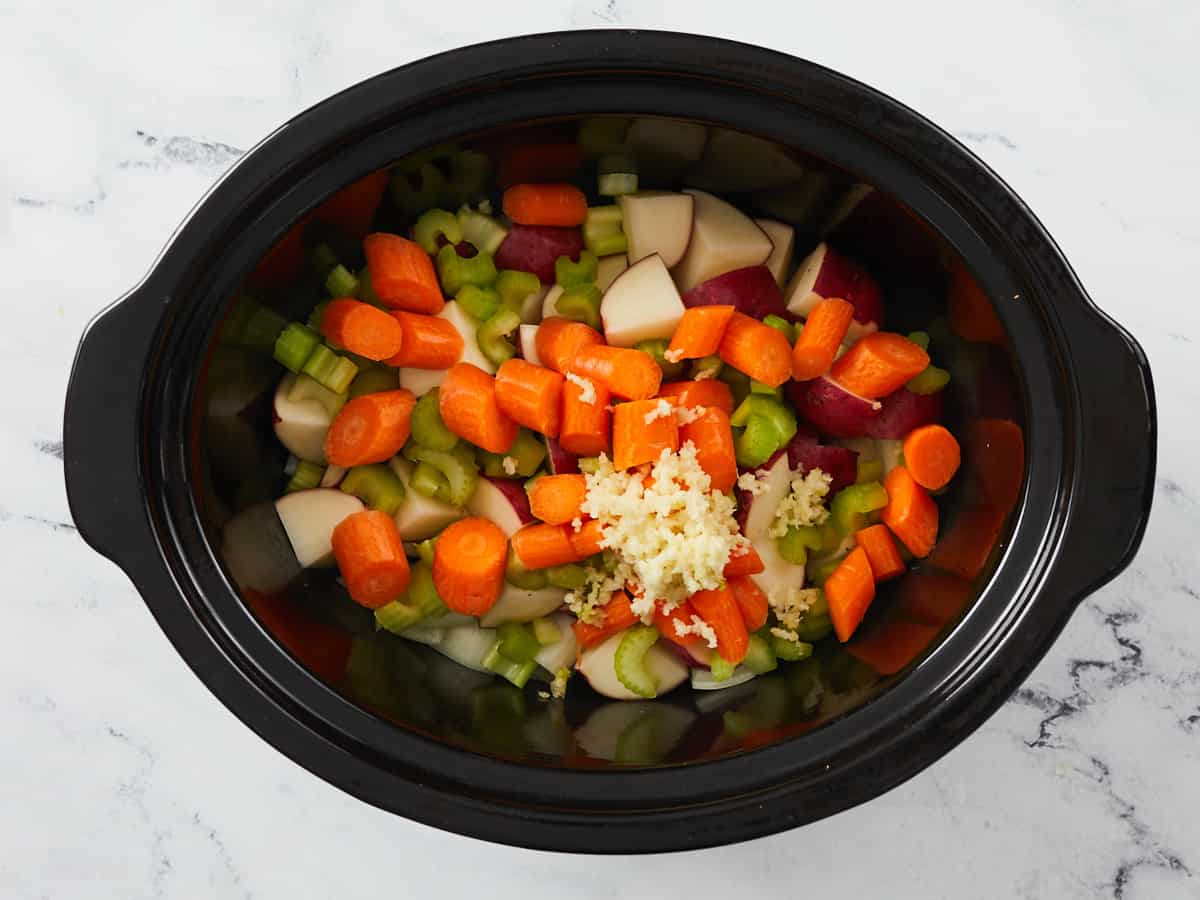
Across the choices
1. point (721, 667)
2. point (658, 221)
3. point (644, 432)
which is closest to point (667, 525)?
point (644, 432)

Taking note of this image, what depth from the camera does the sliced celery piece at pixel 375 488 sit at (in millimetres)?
1622

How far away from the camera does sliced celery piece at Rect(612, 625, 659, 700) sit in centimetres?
157

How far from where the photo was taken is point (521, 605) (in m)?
1.62

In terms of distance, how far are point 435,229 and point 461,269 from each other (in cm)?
7

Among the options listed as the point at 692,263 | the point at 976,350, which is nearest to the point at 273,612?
the point at 692,263

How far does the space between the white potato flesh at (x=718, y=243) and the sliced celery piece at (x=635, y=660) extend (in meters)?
0.50

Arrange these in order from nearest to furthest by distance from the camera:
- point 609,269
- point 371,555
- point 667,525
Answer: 1. point 667,525
2. point 371,555
3. point 609,269

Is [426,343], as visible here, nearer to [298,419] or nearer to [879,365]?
[298,419]

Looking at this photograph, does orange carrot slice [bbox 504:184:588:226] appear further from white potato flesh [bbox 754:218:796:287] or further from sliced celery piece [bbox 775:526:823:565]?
sliced celery piece [bbox 775:526:823:565]

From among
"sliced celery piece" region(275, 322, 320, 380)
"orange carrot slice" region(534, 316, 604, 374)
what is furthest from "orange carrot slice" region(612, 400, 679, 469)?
"sliced celery piece" region(275, 322, 320, 380)

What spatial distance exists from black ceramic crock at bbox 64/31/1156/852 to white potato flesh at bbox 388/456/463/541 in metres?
0.29

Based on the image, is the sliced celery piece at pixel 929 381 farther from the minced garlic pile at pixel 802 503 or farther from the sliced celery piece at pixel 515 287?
the sliced celery piece at pixel 515 287

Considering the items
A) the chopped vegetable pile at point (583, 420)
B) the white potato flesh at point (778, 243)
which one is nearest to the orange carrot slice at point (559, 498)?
the chopped vegetable pile at point (583, 420)

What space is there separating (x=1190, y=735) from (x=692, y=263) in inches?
43.2
